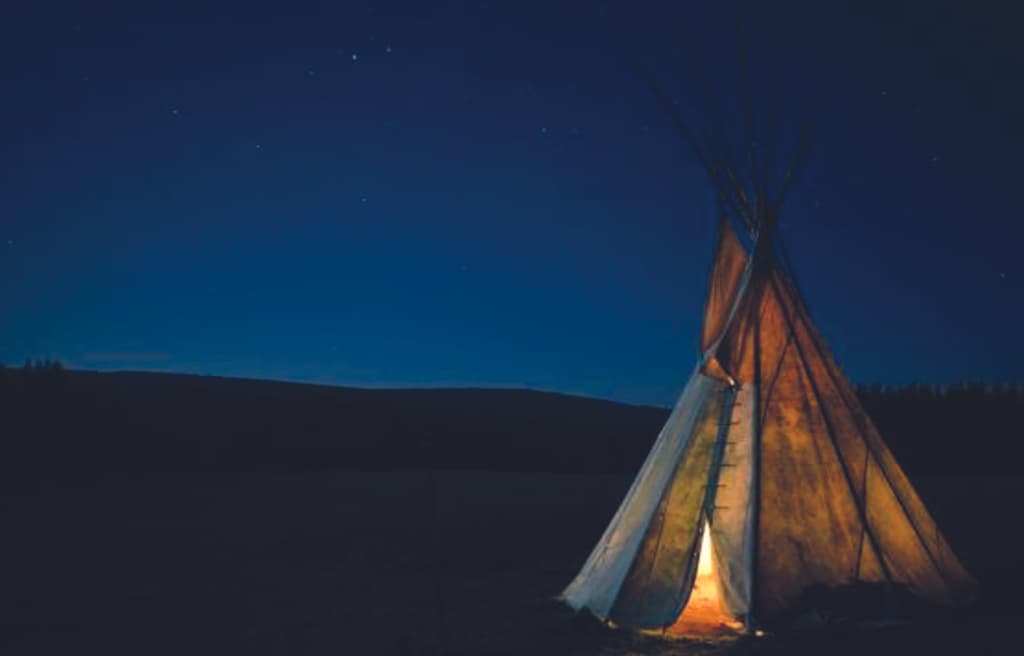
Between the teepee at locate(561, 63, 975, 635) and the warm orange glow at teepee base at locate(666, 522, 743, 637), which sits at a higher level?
the teepee at locate(561, 63, 975, 635)

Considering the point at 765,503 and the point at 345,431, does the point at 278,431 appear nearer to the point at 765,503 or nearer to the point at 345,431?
the point at 345,431

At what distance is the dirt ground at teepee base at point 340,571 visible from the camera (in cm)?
646

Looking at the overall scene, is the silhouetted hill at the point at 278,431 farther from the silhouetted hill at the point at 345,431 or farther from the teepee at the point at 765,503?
the teepee at the point at 765,503

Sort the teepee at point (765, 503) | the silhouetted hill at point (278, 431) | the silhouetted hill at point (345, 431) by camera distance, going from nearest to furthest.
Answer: the teepee at point (765, 503) < the silhouetted hill at point (278, 431) < the silhouetted hill at point (345, 431)

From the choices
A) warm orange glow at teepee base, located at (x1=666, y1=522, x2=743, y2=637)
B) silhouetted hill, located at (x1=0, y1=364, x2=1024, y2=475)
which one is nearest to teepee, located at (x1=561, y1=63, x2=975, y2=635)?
warm orange glow at teepee base, located at (x1=666, y1=522, x2=743, y2=637)

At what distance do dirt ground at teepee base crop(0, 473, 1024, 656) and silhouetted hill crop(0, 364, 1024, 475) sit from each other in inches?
161

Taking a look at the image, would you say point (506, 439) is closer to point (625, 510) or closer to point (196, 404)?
point (196, 404)

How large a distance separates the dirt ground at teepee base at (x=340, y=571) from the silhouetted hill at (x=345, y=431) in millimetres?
4078

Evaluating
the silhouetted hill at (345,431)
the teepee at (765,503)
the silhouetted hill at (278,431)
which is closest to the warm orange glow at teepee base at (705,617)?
the teepee at (765,503)

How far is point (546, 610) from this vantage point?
296 inches

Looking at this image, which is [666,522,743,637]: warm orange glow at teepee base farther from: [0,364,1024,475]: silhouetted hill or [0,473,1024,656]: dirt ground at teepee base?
[0,364,1024,475]: silhouetted hill

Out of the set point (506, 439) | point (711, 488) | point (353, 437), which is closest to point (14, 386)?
point (353, 437)

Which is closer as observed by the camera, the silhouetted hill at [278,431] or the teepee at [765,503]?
the teepee at [765,503]

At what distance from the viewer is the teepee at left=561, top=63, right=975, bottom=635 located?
6.31 m
